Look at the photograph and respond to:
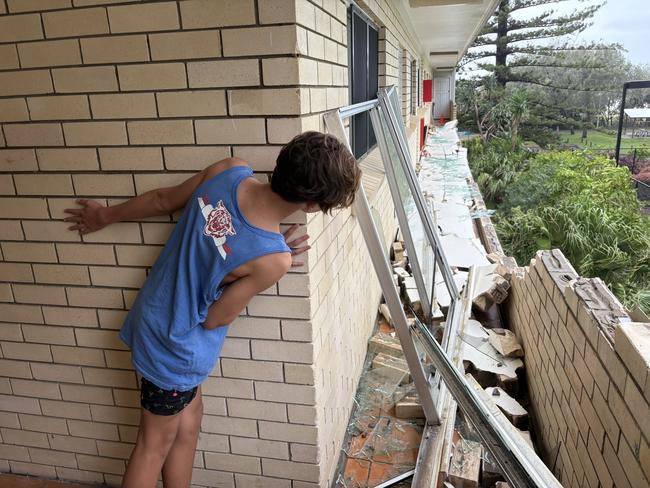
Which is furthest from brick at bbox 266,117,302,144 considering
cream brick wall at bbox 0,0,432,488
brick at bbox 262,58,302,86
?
brick at bbox 262,58,302,86

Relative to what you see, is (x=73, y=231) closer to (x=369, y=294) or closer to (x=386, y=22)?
(x=369, y=294)

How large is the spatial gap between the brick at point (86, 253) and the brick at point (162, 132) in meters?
0.49

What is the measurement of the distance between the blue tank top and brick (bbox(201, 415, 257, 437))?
0.50m

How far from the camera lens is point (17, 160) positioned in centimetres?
204

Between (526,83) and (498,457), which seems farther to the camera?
(526,83)

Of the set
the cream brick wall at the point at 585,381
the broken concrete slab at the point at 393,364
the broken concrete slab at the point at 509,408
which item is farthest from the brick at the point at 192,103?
the broken concrete slab at the point at 509,408

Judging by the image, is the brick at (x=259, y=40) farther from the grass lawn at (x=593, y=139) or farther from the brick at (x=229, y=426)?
the grass lawn at (x=593, y=139)

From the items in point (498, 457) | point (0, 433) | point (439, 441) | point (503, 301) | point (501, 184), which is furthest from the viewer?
point (501, 184)

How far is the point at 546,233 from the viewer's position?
8758 millimetres

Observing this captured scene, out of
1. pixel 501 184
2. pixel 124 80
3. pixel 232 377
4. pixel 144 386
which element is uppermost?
pixel 124 80

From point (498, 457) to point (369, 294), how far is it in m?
2.38

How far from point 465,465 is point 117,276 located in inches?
76.5

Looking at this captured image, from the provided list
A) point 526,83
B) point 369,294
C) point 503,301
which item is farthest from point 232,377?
point 526,83

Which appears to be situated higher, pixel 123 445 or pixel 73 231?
pixel 73 231
